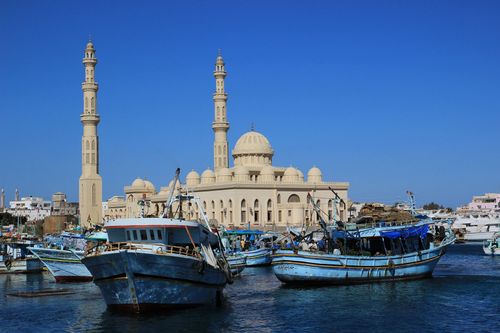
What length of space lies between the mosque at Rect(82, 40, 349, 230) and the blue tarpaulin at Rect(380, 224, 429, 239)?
194 feet

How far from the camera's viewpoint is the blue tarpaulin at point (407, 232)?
148 ft

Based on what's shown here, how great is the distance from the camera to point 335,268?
42.8m

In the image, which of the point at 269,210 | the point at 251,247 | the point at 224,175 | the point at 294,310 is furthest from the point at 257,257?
the point at 224,175

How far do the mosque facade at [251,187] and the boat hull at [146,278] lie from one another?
7239 centimetres

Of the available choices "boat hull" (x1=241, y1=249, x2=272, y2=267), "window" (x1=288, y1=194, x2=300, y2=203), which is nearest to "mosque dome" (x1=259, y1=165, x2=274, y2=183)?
"window" (x1=288, y1=194, x2=300, y2=203)

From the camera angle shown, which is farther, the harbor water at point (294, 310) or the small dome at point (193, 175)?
the small dome at point (193, 175)

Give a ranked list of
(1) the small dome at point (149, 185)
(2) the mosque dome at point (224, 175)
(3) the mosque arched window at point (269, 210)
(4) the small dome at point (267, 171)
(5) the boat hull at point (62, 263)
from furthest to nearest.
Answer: (1) the small dome at point (149, 185)
(4) the small dome at point (267, 171)
(3) the mosque arched window at point (269, 210)
(2) the mosque dome at point (224, 175)
(5) the boat hull at point (62, 263)

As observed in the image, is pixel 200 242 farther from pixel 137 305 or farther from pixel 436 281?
pixel 436 281

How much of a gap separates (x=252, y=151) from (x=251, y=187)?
9.42m

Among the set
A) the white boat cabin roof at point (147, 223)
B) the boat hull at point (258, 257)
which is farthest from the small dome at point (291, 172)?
the white boat cabin roof at point (147, 223)

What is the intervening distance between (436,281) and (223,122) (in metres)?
70.1

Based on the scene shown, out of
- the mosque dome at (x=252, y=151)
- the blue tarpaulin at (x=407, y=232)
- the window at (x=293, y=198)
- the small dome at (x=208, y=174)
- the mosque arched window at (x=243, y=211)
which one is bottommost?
the blue tarpaulin at (x=407, y=232)

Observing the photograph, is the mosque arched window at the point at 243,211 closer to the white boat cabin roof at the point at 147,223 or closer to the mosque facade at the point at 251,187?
the mosque facade at the point at 251,187

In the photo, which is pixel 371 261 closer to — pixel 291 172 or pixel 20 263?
pixel 20 263
